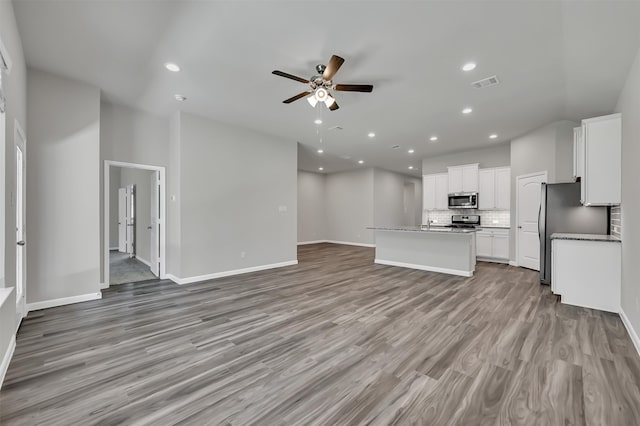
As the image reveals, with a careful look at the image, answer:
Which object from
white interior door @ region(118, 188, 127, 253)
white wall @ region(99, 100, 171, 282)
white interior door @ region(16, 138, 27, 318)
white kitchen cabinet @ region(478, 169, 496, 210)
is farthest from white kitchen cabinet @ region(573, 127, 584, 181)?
→ white interior door @ region(118, 188, 127, 253)

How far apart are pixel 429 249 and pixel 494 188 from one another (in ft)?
9.46

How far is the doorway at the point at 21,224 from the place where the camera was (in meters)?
3.10

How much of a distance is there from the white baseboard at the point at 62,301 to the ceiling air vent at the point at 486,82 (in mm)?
6110

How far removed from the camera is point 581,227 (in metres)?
4.56

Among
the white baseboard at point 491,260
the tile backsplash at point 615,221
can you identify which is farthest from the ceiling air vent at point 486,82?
the white baseboard at point 491,260

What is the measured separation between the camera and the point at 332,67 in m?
2.93

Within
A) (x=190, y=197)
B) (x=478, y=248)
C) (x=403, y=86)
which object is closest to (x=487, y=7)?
(x=403, y=86)

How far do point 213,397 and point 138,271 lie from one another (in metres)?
5.07

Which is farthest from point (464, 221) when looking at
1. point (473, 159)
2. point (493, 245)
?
point (473, 159)

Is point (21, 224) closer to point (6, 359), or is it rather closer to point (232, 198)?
point (6, 359)

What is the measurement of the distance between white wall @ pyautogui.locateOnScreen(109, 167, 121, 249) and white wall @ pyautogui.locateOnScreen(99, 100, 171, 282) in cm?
527

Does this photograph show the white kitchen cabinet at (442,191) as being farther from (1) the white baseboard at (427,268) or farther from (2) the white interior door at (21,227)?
(2) the white interior door at (21,227)

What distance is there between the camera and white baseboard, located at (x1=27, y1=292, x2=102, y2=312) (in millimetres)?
3555

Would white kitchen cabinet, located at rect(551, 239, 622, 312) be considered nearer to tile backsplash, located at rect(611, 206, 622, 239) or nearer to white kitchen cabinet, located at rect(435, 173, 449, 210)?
tile backsplash, located at rect(611, 206, 622, 239)
